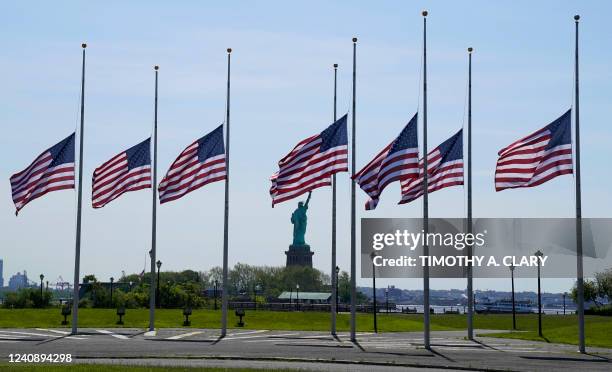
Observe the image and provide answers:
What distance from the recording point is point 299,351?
113 feet

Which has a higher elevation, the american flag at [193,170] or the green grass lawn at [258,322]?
the american flag at [193,170]

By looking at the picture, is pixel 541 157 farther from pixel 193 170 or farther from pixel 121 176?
pixel 121 176

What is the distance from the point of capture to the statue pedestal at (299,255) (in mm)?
159375

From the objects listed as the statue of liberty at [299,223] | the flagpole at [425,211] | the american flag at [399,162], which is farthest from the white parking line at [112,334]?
the statue of liberty at [299,223]

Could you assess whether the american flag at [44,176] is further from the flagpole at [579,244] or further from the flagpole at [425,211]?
the flagpole at [579,244]

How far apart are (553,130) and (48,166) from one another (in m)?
22.7

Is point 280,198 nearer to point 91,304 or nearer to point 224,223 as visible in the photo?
point 224,223

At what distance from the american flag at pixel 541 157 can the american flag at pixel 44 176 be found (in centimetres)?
2011

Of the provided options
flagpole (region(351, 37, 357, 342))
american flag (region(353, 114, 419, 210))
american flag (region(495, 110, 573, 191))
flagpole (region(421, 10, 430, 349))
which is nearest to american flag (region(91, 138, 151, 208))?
flagpole (region(351, 37, 357, 342))

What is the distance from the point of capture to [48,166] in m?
41.7

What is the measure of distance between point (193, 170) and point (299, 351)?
11252 mm

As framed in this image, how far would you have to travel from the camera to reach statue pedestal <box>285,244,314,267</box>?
6275 inches

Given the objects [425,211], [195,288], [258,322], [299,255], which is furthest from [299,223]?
[425,211]

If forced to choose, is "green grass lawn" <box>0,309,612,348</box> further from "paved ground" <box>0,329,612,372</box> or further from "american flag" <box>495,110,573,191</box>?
"american flag" <box>495,110,573,191</box>
